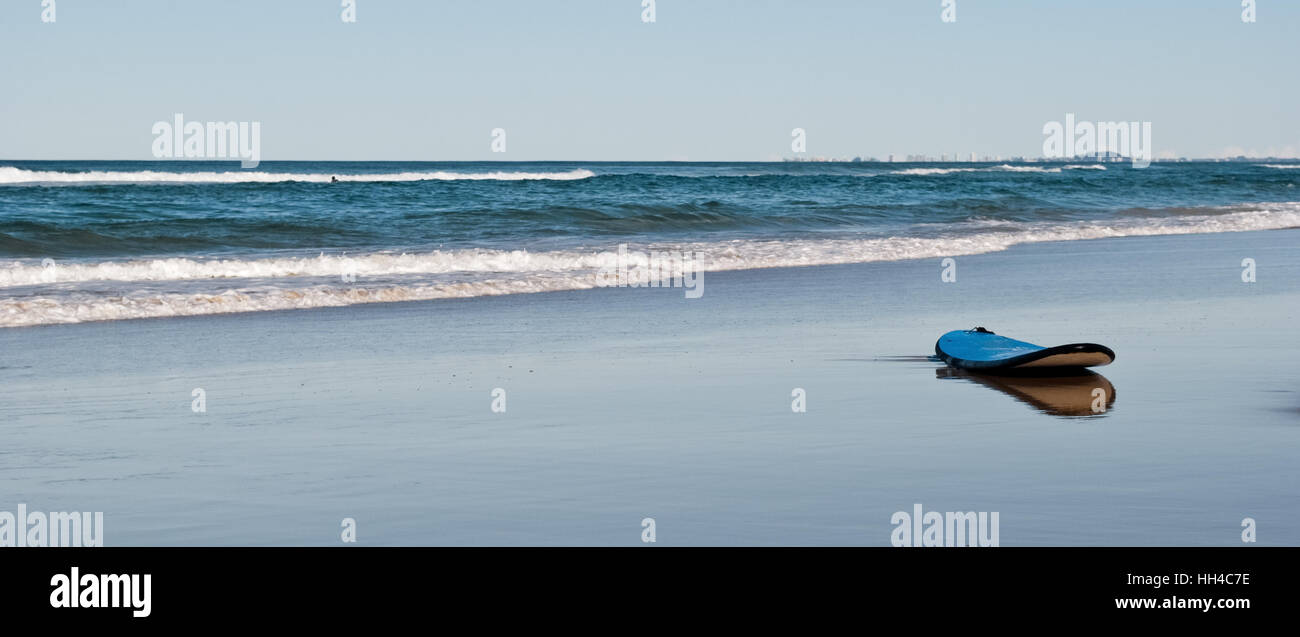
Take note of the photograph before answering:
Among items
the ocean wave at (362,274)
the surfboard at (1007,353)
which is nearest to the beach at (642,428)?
the surfboard at (1007,353)

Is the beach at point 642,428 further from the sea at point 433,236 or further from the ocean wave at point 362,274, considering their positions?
the sea at point 433,236

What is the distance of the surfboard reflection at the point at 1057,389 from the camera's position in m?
8.09

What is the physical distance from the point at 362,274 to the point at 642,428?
11481 millimetres

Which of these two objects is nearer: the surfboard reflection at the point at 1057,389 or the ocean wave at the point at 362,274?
the surfboard reflection at the point at 1057,389

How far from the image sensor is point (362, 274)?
1836 cm

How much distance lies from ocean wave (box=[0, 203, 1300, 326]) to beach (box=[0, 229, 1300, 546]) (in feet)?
3.13

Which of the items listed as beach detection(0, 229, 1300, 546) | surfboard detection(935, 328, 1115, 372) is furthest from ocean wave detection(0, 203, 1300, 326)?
surfboard detection(935, 328, 1115, 372)

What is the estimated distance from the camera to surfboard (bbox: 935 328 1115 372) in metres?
9.07

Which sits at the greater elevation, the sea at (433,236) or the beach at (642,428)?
the sea at (433,236)

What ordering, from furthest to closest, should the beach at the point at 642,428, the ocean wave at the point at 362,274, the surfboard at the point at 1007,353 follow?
the ocean wave at the point at 362,274 < the surfboard at the point at 1007,353 < the beach at the point at 642,428

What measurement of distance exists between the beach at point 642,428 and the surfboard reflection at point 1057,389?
0.12 m

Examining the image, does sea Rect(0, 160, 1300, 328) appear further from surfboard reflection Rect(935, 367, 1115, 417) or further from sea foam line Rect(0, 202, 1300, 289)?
surfboard reflection Rect(935, 367, 1115, 417)

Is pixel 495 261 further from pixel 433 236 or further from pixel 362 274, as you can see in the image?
pixel 433 236
